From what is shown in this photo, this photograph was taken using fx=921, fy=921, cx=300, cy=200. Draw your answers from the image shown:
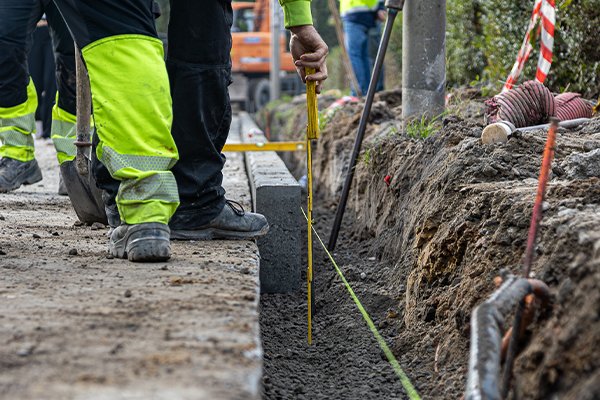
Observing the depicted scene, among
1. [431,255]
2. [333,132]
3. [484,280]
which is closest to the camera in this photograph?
[484,280]

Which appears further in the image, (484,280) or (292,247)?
(292,247)

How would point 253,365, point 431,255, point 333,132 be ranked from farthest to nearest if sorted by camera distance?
1. point 333,132
2. point 431,255
3. point 253,365

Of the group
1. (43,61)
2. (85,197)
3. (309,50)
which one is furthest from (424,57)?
(43,61)

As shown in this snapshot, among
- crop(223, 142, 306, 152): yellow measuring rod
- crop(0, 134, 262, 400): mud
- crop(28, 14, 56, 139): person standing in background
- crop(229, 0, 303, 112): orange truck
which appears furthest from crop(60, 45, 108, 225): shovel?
crop(229, 0, 303, 112): orange truck

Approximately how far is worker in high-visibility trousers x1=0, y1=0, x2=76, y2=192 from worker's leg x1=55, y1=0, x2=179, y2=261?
198cm

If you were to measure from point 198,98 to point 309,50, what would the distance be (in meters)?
0.50

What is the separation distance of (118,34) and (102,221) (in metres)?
1.40

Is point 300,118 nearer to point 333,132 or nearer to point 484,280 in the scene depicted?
point 333,132

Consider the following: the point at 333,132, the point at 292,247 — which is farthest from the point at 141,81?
the point at 333,132

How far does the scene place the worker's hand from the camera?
368 centimetres

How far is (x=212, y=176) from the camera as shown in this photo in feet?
12.5

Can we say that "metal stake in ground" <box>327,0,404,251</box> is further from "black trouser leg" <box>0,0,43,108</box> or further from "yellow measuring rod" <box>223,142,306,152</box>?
"black trouser leg" <box>0,0,43,108</box>

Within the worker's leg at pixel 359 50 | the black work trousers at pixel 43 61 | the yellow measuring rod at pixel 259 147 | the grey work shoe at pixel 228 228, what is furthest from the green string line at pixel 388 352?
the black work trousers at pixel 43 61

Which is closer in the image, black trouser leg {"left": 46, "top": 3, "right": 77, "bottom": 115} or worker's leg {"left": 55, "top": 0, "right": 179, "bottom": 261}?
worker's leg {"left": 55, "top": 0, "right": 179, "bottom": 261}
